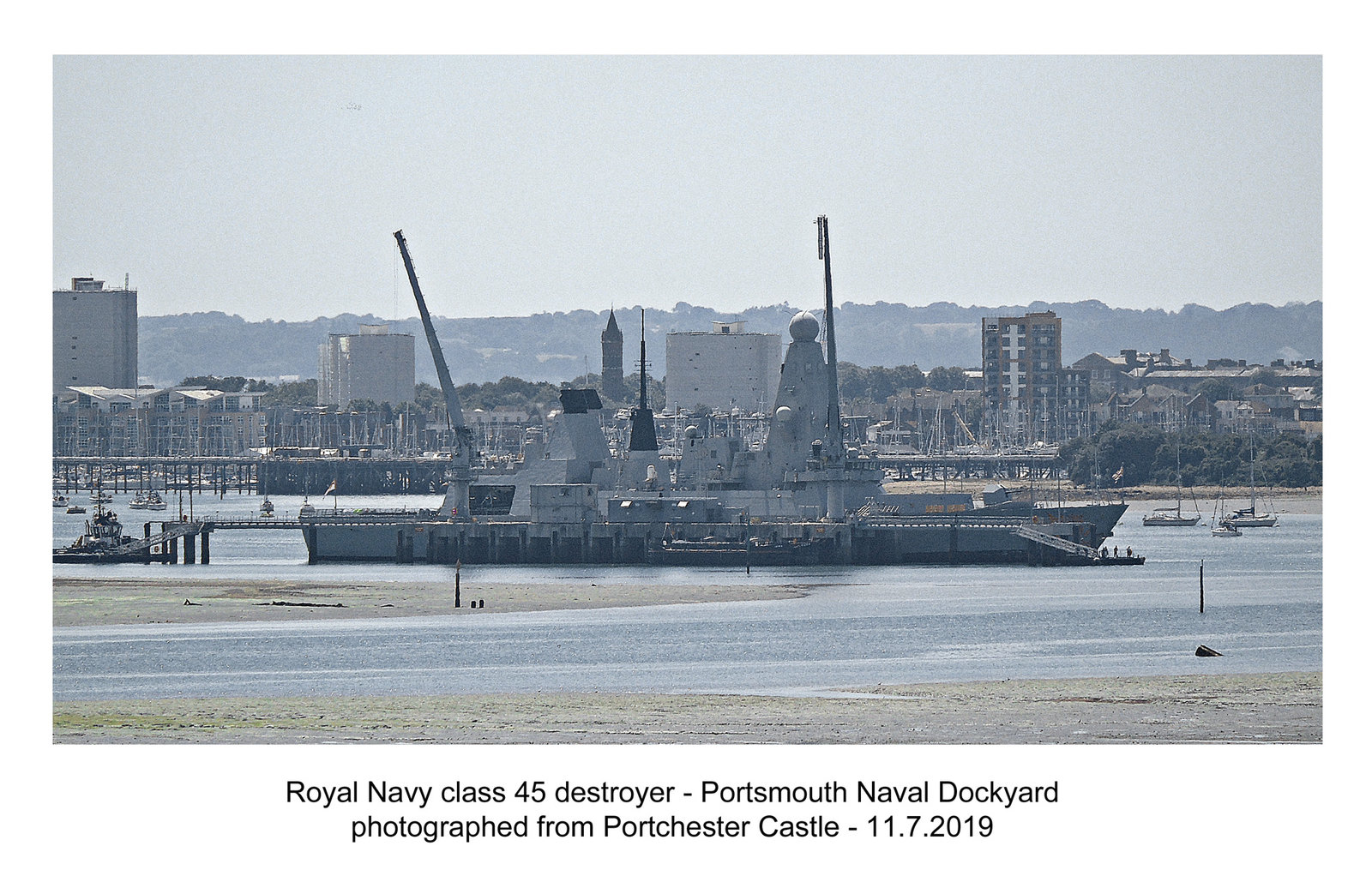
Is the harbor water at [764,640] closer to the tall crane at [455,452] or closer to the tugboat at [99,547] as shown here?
the tugboat at [99,547]

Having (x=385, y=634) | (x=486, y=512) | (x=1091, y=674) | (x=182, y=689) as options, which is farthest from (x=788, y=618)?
(x=486, y=512)

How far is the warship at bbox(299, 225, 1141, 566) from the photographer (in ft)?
311

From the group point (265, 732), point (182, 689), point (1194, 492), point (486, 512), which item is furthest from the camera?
point (1194, 492)

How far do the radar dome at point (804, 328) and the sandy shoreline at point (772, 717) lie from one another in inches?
2381

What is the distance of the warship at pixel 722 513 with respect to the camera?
94688 millimetres

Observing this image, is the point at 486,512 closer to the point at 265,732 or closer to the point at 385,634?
the point at 385,634

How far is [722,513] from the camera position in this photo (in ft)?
328

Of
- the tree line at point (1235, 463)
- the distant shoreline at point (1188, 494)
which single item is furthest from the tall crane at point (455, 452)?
the tree line at point (1235, 463)

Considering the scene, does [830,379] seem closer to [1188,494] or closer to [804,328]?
[804,328]

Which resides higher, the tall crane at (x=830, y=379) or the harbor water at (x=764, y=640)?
the tall crane at (x=830, y=379)

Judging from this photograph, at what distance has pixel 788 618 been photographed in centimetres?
6694

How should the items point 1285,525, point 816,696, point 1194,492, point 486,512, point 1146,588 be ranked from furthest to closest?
point 1194,492 < point 1285,525 < point 486,512 < point 1146,588 < point 816,696

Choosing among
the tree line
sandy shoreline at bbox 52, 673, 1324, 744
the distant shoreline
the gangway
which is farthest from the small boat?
sandy shoreline at bbox 52, 673, 1324, 744

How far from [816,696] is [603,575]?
153 feet
